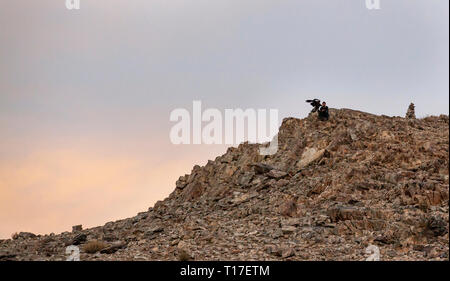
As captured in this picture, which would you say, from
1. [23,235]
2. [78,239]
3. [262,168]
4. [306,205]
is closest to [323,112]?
[262,168]

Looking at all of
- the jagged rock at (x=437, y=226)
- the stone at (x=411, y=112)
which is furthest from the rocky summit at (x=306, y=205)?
the stone at (x=411, y=112)

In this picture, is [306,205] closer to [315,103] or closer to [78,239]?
[315,103]

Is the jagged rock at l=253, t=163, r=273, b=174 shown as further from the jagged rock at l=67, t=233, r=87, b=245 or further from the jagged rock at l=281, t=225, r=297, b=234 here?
the jagged rock at l=67, t=233, r=87, b=245

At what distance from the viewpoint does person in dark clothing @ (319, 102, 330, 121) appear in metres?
40.4

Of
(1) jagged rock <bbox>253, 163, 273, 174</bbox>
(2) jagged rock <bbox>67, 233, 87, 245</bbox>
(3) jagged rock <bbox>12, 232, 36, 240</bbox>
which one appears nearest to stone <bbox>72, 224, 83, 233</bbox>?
(3) jagged rock <bbox>12, 232, 36, 240</bbox>

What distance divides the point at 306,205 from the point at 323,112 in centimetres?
1054

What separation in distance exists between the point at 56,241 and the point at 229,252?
46.3 ft

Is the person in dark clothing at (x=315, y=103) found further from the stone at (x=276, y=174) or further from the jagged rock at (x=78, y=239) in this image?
the jagged rock at (x=78, y=239)

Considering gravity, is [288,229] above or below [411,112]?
below

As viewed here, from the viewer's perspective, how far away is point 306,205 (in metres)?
32.5

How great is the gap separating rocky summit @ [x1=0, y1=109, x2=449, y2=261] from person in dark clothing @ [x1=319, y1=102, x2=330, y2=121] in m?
0.55

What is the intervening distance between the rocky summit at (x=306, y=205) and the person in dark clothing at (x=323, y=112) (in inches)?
21.7
